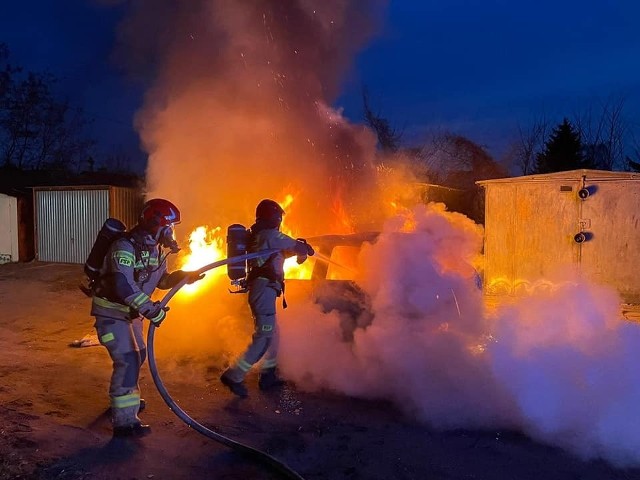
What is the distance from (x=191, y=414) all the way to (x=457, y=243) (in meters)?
2.97

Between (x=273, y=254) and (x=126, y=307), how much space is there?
1477mm

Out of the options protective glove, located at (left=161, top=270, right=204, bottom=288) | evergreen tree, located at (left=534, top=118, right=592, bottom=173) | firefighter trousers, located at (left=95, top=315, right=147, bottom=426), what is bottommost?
firefighter trousers, located at (left=95, top=315, right=147, bottom=426)

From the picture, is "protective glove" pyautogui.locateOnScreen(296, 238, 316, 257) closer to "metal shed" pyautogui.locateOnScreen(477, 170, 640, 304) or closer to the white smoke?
the white smoke

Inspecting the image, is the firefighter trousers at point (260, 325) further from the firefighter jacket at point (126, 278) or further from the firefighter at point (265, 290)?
the firefighter jacket at point (126, 278)

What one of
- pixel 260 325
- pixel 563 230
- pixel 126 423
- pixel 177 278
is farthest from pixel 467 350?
pixel 563 230

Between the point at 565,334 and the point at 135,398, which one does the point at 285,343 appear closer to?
the point at 135,398

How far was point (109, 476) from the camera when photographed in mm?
3482

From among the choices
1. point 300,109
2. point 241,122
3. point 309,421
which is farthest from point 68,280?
point 309,421

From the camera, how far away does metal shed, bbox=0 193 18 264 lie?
15812mm

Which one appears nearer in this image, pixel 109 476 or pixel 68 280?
pixel 109 476

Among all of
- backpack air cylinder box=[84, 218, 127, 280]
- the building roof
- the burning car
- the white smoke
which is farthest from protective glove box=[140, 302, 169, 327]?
the building roof

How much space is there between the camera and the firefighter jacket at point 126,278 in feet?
13.3

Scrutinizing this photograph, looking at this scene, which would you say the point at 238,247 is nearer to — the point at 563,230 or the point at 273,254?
the point at 273,254

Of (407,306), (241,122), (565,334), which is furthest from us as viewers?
(241,122)
